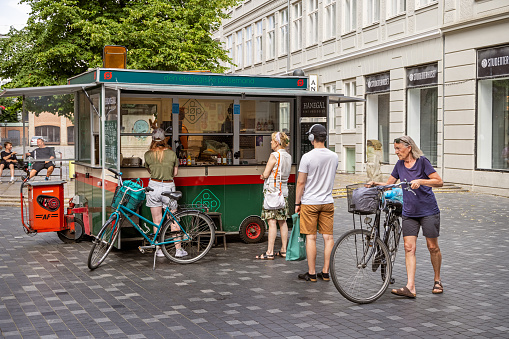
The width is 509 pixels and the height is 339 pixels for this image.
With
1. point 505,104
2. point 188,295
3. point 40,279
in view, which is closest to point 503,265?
point 188,295

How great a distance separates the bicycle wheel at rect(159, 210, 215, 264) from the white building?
11.9 meters

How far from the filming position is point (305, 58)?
33.7 meters

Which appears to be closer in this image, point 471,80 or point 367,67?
point 471,80

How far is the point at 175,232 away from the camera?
31.1 feet

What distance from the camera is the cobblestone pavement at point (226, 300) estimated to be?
6.13 metres

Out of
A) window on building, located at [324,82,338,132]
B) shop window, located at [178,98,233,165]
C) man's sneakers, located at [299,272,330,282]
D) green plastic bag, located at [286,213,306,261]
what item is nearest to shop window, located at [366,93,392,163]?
window on building, located at [324,82,338,132]

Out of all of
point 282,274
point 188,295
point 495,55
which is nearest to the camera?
point 188,295

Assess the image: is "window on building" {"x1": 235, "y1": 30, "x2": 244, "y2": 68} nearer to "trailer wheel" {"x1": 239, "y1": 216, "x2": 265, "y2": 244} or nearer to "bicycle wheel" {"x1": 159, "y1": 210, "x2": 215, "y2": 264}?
"trailer wheel" {"x1": 239, "y1": 216, "x2": 265, "y2": 244}

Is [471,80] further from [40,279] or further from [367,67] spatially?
[40,279]

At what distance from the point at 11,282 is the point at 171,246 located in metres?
2.22

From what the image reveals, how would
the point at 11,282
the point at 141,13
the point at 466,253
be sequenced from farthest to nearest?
1. the point at 141,13
2. the point at 466,253
3. the point at 11,282

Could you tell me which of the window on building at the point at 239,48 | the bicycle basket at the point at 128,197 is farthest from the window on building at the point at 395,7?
the window on building at the point at 239,48

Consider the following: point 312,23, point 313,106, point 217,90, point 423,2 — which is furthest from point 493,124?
point 312,23

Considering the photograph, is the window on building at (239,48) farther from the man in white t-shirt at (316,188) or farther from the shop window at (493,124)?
the man in white t-shirt at (316,188)
